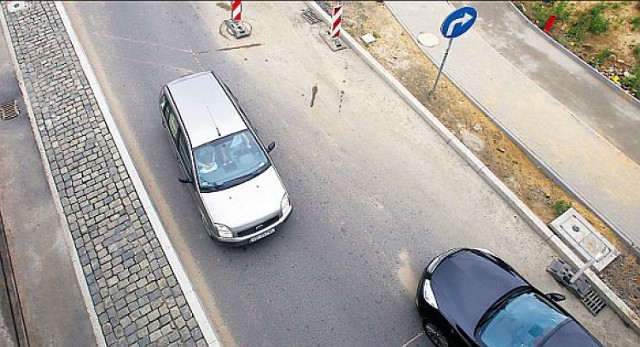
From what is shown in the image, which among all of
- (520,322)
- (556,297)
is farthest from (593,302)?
(520,322)

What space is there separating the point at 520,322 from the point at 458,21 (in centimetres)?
597

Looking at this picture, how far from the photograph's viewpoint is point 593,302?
793 cm

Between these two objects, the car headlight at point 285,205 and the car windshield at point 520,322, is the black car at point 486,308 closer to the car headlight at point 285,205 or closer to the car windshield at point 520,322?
the car windshield at point 520,322

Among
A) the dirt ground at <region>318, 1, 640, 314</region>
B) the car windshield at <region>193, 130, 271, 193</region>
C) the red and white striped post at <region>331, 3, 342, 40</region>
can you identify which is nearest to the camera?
the car windshield at <region>193, 130, 271, 193</region>

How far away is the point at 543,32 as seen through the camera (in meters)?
12.7

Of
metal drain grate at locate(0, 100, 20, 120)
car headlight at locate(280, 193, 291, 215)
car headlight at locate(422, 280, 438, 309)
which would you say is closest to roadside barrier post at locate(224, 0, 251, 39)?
metal drain grate at locate(0, 100, 20, 120)

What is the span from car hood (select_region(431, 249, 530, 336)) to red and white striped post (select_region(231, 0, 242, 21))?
850 centimetres

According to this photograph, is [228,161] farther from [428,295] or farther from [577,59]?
[577,59]

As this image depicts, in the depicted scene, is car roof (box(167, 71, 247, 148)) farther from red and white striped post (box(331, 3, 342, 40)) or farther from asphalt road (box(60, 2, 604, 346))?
red and white striped post (box(331, 3, 342, 40))

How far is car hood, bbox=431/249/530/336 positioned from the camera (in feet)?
22.6

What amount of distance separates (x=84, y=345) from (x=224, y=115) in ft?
15.3

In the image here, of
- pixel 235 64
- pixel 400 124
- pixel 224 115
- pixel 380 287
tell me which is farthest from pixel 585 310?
pixel 235 64

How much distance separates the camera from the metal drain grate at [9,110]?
33.9 feet

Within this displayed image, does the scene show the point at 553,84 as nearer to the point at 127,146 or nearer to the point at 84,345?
the point at 127,146
